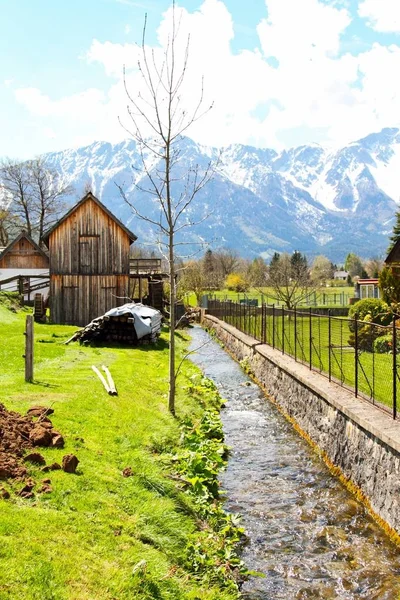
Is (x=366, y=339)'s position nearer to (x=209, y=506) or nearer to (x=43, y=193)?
(x=209, y=506)

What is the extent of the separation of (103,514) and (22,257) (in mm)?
44536

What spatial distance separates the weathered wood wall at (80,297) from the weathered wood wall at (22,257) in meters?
17.0

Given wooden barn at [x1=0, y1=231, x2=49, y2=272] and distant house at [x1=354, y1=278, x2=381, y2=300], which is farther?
distant house at [x1=354, y1=278, x2=381, y2=300]

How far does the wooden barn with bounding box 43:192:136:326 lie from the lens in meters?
33.0

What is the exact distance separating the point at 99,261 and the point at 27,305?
28.9 feet

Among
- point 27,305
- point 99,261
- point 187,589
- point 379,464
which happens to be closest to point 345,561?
point 379,464

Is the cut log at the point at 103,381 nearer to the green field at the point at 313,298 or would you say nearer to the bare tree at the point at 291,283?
the bare tree at the point at 291,283

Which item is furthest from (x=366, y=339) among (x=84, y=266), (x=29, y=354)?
(x=84, y=266)

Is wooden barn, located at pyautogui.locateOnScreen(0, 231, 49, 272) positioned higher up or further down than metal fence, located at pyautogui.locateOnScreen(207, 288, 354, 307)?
higher up

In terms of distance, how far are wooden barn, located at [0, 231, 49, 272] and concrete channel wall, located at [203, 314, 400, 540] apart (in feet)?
115

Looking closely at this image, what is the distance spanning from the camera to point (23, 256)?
4875cm

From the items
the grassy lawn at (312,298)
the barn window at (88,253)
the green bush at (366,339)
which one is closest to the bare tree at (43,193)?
the grassy lawn at (312,298)

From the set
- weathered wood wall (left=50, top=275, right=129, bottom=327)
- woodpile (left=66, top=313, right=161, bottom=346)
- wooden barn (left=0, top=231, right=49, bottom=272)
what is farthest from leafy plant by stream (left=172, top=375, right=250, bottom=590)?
wooden barn (left=0, top=231, right=49, bottom=272)

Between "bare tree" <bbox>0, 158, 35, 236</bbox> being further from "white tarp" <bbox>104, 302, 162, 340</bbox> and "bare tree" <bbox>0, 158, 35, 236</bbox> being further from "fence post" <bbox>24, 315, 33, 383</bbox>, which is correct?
"fence post" <bbox>24, 315, 33, 383</bbox>
